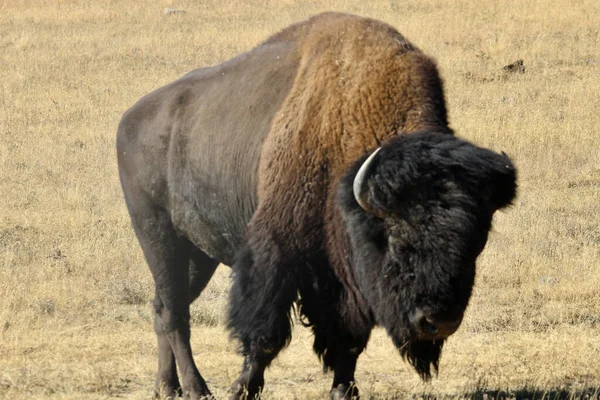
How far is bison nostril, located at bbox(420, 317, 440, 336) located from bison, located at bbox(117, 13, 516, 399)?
0.04ft

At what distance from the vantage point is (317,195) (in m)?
5.33

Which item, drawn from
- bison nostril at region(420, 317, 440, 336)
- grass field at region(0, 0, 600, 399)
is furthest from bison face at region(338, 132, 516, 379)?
grass field at region(0, 0, 600, 399)

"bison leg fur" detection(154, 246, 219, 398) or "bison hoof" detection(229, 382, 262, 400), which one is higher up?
"bison hoof" detection(229, 382, 262, 400)

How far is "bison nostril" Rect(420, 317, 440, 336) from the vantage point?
15.5 feet

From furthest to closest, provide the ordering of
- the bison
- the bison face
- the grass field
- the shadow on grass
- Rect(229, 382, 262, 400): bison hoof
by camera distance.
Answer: the grass field → the shadow on grass → Rect(229, 382, 262, 400): bison hoof → the bison → the bison face

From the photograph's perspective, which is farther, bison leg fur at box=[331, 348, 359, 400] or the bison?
bison leg fur at box=[331, 348, 359, 400]

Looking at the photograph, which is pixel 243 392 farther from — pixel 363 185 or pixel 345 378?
pixel 363 185

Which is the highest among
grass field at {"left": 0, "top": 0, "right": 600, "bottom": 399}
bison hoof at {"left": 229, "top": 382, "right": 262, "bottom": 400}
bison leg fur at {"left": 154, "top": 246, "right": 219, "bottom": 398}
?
bison hoof at {"left": 229, "top": 382, "right": 262, "bottom": 400}

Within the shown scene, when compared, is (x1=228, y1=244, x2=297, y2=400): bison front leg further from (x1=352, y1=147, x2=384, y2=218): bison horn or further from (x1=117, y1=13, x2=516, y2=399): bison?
(x1=352, y1=147, x2=384, y2=218): bison horn

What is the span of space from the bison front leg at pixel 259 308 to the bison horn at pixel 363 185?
2.25 feet

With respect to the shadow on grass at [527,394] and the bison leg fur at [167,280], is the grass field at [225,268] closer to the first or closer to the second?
the shadow on grass at [527,394]

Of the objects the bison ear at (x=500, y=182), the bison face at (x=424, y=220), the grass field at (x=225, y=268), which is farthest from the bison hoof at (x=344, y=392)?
the bison ear at (x=500, y=182)

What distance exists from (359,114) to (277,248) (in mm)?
844

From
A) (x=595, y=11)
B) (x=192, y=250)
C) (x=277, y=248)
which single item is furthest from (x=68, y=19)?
(x=277, y=248)
